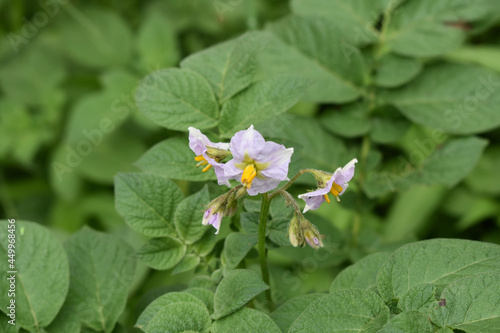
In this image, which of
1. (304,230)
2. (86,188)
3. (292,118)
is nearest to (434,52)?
(292,118)

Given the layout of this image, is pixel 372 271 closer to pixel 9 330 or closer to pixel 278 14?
pixel 9 330

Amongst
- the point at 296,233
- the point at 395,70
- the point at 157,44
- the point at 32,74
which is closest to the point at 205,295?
the point at 296,233

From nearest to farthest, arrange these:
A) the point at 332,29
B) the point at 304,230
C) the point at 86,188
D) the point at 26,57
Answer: the point at 304,230
the point at 332,29
the point at 86,188
the point at 26,57

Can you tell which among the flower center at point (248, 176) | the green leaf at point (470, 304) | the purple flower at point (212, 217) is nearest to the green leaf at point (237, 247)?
the purple flower at point (212, 217)

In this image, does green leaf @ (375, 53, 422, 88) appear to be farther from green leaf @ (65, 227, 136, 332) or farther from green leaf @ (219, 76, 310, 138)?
green leaf @ (65, 227, 136, 332)

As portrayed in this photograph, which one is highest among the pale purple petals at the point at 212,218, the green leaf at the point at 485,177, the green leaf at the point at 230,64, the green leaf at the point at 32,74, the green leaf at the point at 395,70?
the green leaf at the point at 230,64

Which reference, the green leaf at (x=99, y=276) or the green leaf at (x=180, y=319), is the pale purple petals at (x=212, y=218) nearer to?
the green leaf at (x=180, y=319)

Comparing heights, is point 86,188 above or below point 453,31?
below
